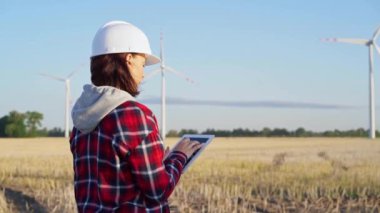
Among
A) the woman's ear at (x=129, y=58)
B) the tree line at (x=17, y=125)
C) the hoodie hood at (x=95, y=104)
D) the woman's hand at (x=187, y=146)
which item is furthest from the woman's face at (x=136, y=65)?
the tree line at (x=17, y=125)

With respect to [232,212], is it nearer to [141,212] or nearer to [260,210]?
[260,210]

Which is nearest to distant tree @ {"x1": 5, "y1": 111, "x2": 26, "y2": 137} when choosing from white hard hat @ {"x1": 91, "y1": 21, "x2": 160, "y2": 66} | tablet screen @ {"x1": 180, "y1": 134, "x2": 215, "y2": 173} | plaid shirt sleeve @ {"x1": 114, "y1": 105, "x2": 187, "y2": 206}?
tablet screen @ {"x1": 180, "y1": 134, "x2": 215, "y2": 173}

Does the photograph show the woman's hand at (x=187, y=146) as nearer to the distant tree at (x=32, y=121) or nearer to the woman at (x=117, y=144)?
the woman at (x=117, y=144)

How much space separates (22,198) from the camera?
1314cm

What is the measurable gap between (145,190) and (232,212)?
7412 mm

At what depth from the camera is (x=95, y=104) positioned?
102 inches

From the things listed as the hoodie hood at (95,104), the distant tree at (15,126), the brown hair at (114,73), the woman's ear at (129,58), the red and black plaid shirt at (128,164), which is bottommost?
the red and black plaid shirt at (128,164)

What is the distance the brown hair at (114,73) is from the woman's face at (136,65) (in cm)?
2

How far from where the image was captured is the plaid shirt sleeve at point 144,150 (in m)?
2.52

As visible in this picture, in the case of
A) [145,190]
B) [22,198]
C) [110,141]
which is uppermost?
[110,141]

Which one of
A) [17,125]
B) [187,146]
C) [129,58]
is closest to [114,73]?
[129,58]

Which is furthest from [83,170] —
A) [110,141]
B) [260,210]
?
[260,210]

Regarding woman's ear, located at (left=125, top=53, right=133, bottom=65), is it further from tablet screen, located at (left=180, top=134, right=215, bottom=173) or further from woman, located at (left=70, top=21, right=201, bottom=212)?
tablet screen, located at (left=180, top=134, right=215, bottom=173)

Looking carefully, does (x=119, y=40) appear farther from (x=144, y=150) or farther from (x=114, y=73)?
(x=144, y=150)
